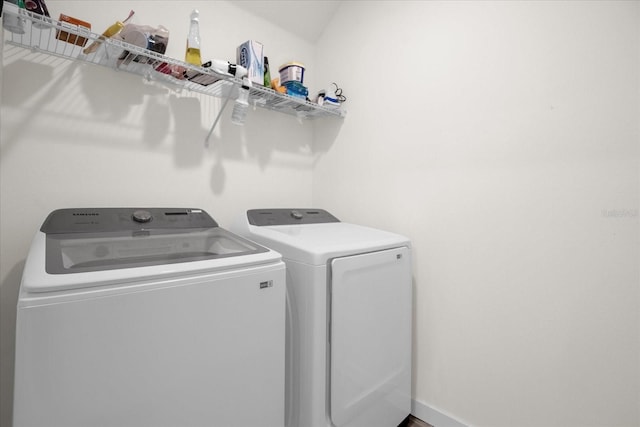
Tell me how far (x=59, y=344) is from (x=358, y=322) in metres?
1.00

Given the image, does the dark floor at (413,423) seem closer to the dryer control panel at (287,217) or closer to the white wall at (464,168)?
the white wall at (464,168)

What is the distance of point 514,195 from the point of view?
139cm

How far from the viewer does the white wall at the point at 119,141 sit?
1233mm

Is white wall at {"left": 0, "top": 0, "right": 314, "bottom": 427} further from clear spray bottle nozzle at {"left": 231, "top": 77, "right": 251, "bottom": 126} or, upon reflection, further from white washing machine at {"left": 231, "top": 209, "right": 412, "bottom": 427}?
white washing machine at {"left": 231, "top": 209, "right": 412, "bottom": 427}

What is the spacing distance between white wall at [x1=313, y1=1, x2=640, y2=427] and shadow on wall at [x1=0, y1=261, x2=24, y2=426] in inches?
71.0

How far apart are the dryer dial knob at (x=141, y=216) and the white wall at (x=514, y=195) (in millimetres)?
1282

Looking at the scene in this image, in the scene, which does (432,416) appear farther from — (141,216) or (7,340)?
(7,340)

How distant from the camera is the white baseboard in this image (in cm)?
157

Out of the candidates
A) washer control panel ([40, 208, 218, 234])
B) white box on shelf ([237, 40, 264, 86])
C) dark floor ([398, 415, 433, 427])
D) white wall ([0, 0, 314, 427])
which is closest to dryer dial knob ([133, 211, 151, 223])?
washer control panel ([40, 208, 218, 234])

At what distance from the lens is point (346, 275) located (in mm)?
1262

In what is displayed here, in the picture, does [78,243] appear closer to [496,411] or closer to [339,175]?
[339,175]

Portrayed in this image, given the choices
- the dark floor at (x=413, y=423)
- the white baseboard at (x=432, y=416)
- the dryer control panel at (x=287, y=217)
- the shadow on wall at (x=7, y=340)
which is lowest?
the dark floor at (x=413, y=423)

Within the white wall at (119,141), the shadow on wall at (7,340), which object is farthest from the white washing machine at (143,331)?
the shadow on wall at (7,340)

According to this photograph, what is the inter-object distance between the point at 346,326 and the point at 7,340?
1388 millimetres
